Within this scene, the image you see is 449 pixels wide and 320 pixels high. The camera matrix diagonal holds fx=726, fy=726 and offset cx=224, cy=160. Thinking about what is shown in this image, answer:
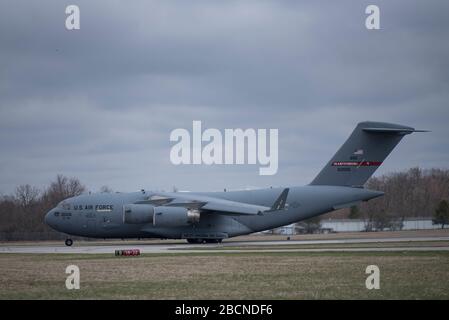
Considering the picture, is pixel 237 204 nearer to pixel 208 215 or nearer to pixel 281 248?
pixel 208 215

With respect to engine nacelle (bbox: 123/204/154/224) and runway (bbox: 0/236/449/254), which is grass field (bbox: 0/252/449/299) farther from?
engine nacelle (bbox: 123/204/154/224)

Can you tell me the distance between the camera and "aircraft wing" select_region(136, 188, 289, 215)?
44.9 m

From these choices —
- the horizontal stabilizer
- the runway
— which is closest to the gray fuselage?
the runway

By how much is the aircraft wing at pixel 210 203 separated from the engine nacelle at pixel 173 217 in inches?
28.4

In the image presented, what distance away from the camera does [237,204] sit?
46.3 m

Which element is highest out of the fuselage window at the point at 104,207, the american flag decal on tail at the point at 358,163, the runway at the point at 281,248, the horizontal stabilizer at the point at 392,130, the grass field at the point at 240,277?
the horizontal stabilizer at the point at 392,130

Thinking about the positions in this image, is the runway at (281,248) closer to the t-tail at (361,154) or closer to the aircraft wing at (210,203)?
the aircraft wing at (210,203)

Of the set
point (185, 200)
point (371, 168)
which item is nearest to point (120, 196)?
point (185, 200)

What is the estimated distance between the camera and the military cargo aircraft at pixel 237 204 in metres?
46.8

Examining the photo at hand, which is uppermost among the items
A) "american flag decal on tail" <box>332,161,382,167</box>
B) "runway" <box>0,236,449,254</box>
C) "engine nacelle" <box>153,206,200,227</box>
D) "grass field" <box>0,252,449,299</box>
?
"american flag decal on tail" <box>332,161,382,167</box>

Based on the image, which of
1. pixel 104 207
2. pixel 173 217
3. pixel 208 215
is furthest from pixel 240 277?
pixel 104 207

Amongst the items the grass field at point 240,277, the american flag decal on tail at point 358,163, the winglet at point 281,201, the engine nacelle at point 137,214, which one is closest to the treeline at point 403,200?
the american flag decal on tail at point 358,163

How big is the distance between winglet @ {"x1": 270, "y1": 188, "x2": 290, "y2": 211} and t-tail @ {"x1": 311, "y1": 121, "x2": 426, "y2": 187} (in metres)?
4.84

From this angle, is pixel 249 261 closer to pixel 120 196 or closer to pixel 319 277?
pixel 319 277
